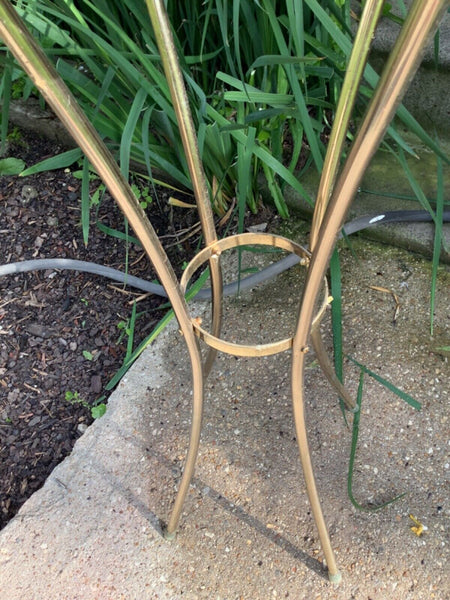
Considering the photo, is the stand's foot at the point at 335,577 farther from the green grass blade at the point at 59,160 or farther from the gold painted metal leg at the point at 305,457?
the green grass blade at the point at 59,160

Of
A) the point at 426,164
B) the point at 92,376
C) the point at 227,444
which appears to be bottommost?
the point at 92,376

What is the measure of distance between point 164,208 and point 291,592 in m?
1.13

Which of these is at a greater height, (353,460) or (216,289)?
(216,289)

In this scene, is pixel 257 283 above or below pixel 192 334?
below

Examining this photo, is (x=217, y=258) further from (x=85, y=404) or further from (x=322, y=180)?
(x=85, y=404)

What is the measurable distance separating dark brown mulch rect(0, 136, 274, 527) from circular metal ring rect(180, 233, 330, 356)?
2.15ft

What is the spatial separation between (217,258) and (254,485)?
0.55 metres

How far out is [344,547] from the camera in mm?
1227

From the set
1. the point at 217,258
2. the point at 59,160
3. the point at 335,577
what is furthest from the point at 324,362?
the point at 59,160

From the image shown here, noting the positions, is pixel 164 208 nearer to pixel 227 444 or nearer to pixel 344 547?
pixel 227 444

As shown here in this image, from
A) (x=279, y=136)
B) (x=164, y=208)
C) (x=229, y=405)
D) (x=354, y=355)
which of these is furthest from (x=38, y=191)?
(x=354, y=355)

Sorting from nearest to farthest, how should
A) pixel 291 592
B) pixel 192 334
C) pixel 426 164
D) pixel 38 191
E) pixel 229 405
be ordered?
pixel 192 334 < pixel 291 592 < pixel 229 405 < pixel 426 164 < pixel 38 191

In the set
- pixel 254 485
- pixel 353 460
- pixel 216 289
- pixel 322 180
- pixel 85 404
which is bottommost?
pixel 85 404

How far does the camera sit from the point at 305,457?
1.05 meters
